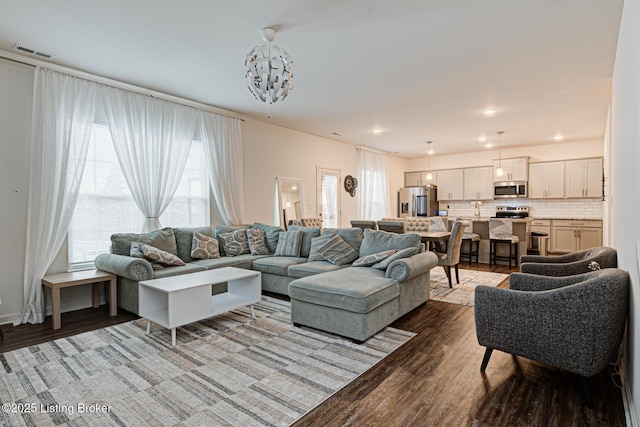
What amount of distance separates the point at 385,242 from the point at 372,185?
5.25 metres

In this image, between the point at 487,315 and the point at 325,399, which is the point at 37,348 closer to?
the point at 325,399

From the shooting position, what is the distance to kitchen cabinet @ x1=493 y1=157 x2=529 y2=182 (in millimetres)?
8430

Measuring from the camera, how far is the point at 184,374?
2.45m

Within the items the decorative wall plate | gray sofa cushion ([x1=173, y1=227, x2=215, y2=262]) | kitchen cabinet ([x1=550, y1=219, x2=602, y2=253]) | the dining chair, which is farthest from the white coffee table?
kitchen cabinet ([x1=550, y1=219, x2=602, y2=253])

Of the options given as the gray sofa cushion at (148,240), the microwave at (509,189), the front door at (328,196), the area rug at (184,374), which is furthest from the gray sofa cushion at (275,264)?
the microwave at (509,189)

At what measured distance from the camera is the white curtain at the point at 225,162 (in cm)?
534

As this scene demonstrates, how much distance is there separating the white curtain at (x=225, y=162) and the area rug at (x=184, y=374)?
249 cm

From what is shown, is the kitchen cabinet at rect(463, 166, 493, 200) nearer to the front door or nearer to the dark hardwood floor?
the front door

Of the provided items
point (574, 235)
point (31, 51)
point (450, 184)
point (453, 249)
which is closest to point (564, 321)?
point (453, 249)

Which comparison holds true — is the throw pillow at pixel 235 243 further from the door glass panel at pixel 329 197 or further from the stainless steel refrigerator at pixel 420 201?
the stainless steel refrigerator at pixel 420 201

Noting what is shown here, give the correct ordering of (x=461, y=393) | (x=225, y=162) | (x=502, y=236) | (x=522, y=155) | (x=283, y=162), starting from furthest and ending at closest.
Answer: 1. (x=522, y=155)
2. (x=283, y=162)
3. (x=502, y=236)
4. (x=225, y=162)
5. (x=461, y=393)

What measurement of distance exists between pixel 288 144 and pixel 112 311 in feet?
14.2

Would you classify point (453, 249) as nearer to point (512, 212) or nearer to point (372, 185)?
point (372, 185)

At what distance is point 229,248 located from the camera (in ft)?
16.5
